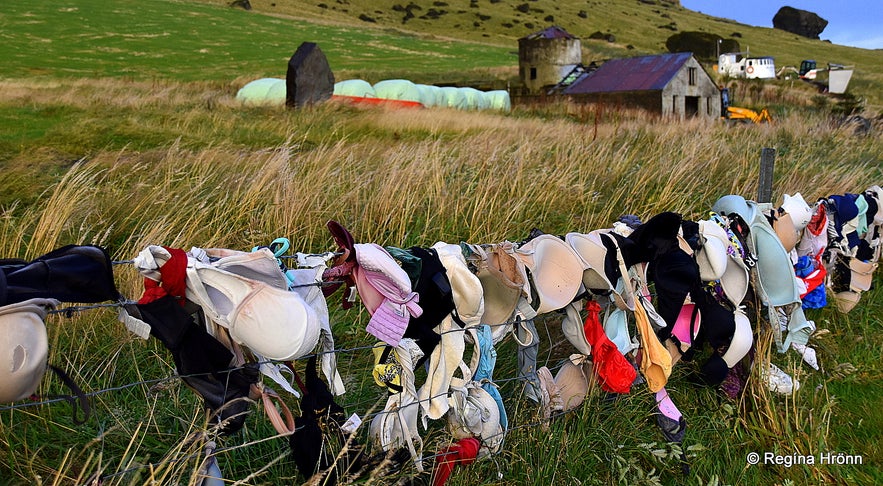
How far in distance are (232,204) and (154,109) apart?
951cm

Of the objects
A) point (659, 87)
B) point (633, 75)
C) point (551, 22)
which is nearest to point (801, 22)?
point (551, 22)

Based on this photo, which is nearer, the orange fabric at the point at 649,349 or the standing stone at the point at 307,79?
the orange fabric at the point at 649,349

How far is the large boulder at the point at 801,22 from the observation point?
12950 centimetres

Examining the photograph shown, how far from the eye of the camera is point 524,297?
2348mm

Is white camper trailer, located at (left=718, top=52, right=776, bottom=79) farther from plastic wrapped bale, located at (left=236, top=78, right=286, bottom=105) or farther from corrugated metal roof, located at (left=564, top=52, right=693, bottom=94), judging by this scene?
plastic wrapped bale, located at (left=236, top=78, right=286, bottom=105)

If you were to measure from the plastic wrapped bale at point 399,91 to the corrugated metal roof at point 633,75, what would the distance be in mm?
8407

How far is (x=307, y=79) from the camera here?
1647 cm

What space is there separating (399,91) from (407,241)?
21.0m

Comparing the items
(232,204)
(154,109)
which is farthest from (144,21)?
(232,204)

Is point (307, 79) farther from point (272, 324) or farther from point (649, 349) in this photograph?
point (272, 324)

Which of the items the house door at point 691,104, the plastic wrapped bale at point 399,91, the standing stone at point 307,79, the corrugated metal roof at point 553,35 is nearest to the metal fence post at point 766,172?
the standing stone at point 307,79

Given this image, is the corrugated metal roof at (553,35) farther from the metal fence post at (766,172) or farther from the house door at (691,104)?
the metal fence post at (766,172)

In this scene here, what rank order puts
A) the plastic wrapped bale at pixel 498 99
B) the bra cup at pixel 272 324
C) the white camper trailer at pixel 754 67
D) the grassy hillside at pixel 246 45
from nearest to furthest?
the bra cup at pixel 272 324 → the plastic wrapped bale at pixel 498 99 → the grassy hillside at pixel 246 45 → the white camper trailer at pixel 754 67

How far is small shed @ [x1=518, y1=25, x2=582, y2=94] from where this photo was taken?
1367 inches
